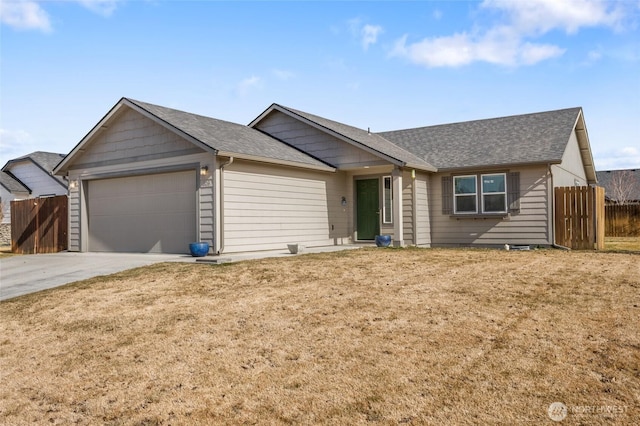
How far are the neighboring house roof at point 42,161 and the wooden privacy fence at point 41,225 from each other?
34.4 feet

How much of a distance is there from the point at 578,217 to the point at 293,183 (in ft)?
30.4

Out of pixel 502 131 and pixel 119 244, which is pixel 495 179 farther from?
pixel 119 244

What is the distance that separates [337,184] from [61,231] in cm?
984

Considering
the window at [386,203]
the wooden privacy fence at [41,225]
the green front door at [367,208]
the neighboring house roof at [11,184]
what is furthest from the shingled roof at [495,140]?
the neighboring house roof at [11,184]

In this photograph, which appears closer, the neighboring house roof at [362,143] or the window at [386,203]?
the neighboring house roof at [362,143]

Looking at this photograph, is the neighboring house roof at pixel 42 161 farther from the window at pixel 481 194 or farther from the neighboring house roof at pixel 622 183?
the neighboring house roof at pixel 622 183

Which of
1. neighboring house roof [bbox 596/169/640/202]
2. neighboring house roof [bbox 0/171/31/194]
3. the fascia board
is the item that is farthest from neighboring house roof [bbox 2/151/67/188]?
neighboring house roof [bbox 596/169/640/202]

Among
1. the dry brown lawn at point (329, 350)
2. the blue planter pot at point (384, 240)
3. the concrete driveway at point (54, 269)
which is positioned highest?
the blue planter pot at point (384, 240)

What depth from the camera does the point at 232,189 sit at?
1377 cm

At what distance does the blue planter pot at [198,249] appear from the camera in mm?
13020

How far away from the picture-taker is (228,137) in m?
15.4

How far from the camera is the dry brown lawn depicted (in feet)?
13.0

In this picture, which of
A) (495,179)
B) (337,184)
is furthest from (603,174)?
(337,184)

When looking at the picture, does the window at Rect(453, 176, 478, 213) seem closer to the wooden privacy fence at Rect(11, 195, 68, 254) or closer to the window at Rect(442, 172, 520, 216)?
the window at Rect(442, 172, 520, 216)
